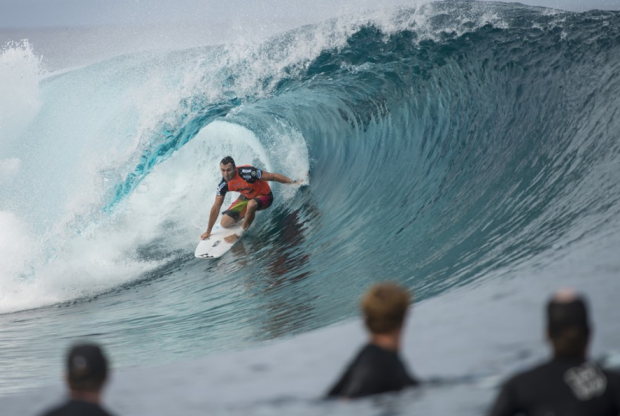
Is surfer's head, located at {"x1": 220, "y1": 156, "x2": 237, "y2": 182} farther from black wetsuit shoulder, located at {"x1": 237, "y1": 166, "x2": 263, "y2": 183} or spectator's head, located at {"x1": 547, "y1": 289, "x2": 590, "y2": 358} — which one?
spectator's head, located at {"x1": 547, "y1": 289, "x2": 590, "y2": 358}

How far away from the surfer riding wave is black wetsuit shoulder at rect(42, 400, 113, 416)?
7.06m

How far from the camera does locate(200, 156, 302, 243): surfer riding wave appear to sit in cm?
912

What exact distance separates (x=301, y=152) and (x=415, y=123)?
2.37m

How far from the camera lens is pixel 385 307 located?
2131 millimetres

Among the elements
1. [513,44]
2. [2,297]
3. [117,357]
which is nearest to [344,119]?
[513,44]

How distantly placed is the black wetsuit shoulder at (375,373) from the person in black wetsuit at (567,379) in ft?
1.37

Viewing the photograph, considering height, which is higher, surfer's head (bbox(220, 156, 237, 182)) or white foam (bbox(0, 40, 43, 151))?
white foam (bbox(0, 40, 43, 151))

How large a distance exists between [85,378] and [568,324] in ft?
4.41

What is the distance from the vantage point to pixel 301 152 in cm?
1191

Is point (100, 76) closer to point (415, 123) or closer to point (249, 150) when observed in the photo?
point (249, 150)

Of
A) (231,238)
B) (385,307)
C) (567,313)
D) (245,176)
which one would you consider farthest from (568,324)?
(245,176)

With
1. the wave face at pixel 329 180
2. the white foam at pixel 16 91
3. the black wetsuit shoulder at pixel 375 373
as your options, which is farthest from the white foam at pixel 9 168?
the black wetsuit shoulder at pixel 375 373

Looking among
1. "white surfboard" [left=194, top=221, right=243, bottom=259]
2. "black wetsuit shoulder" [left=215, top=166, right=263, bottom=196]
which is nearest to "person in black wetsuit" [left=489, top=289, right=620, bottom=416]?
"white surfboard" [left=194, top=221, right=243, bottom=259]

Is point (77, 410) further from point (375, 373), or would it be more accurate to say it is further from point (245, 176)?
point (245, 176)
